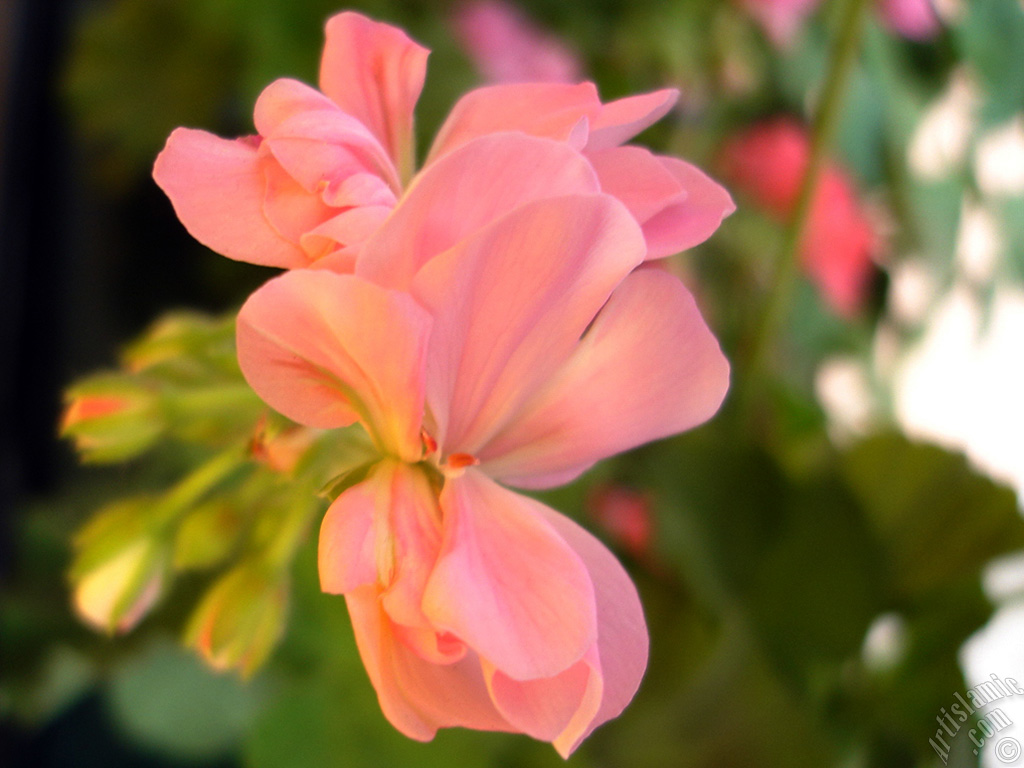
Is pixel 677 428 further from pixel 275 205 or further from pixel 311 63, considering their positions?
pixel 311 63

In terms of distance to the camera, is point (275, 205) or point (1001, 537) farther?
point (1001, 537)

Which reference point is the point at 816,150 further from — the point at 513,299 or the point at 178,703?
the point at 178,703

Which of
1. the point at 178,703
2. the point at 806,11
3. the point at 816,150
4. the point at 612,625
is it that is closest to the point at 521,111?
the point at 612,625

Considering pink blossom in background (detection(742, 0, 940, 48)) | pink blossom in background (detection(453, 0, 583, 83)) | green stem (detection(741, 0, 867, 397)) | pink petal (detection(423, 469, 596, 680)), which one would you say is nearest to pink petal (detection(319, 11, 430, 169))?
pink petal (detection(423, 469, 596, 680))

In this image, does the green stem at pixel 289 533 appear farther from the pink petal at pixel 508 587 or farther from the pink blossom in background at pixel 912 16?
the pink blossom in background at pixel 912 16

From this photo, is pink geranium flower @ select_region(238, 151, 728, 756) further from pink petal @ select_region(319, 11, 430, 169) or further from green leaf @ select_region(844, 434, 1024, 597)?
green leaf @ select_region(844, 434, 1024, 597)

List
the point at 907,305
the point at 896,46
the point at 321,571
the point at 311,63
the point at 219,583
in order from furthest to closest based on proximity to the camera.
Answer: the point at 907,305, the point at 896,46, the point at 311,63, the point at 219,583, the point at 321,571

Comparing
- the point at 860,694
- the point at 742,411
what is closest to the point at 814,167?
the point at 742,411
